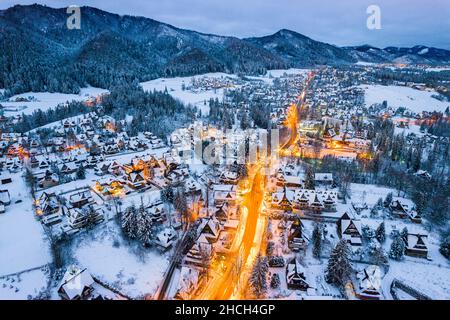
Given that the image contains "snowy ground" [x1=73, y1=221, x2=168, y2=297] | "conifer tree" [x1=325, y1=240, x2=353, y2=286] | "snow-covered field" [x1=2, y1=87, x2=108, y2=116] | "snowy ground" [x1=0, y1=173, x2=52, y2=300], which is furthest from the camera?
"snow-covered field" [x1=2, y1=87, x2=108, y2=116]

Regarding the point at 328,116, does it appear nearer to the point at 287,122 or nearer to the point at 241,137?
the point at 287,122

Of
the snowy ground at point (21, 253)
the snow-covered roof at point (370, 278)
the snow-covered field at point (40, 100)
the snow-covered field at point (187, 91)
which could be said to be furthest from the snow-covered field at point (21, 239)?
the snow-covered field at point (187, 91)

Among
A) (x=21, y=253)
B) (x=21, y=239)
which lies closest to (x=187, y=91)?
(x=21, y=239)

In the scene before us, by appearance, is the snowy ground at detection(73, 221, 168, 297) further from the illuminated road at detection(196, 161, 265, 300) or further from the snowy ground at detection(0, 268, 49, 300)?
the illuminated road at detection(196, 161, 265, 300)

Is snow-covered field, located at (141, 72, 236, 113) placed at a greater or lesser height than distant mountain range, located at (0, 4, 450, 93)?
lesser

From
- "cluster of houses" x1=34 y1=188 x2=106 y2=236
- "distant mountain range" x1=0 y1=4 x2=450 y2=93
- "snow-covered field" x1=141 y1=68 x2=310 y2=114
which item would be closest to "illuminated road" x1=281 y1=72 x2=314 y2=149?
"snow-covered field" x1=141 y1=68 x2=310 y2=114

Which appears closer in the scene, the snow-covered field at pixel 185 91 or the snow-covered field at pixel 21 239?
the snow-covered field at pixel 21 239

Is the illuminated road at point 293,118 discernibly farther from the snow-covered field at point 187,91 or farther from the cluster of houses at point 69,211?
the cluster of houses at point 69,211

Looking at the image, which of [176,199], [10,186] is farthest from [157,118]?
[176,199]
